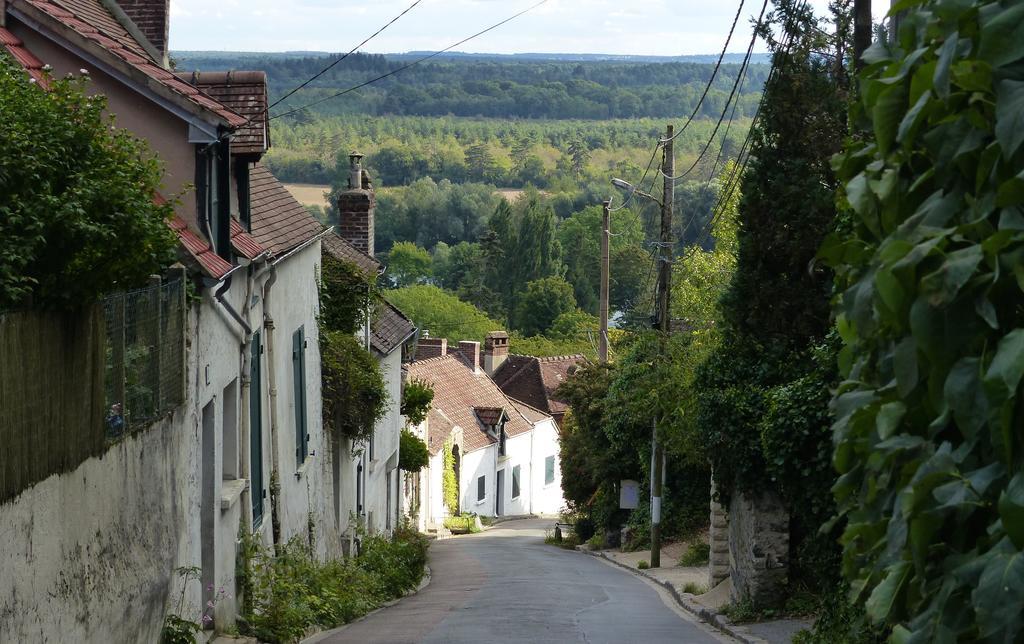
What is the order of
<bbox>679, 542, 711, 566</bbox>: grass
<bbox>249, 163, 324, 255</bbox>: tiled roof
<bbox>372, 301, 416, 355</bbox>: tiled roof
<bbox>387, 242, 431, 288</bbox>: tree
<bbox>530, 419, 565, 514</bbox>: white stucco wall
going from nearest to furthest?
<bbox>249, 163, 324, 255</bbox>: tiled roof → <bbox>679, 542, 711, 566</bbox>: grass → <bbox>372, 301, 416, 355</bbox>: tiled roof → <bbox>530, 419, 565, 514</bbox>: white stucco wall → <bbox>387, 242, 431, 288</bbox>: tree

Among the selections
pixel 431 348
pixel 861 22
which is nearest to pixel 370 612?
pixel 861 22

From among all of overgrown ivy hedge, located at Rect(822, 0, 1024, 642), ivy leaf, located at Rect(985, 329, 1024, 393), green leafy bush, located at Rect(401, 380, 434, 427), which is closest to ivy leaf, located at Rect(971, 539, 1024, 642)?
overgrown ivy hedge, located at Rect(822, 0, 1024, 642)

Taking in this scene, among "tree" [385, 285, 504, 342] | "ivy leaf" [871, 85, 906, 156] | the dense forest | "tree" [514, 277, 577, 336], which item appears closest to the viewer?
"ivy leaf" [871, 85, 906, 156]

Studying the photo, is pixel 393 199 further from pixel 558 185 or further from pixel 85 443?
pixel 85 443

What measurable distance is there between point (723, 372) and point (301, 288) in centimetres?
566

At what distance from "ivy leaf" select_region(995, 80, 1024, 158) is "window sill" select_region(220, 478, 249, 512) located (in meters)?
9.61

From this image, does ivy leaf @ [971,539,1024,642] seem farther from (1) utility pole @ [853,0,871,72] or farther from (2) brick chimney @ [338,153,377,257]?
(2) brick chimney @ [338,153,377,257]

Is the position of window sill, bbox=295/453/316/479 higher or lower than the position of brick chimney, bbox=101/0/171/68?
lower

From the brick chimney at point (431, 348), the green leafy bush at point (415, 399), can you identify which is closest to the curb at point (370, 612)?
the green leafy bush at point (415, 399)

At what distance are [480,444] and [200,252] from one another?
37917mm

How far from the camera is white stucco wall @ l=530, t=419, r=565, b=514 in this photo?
55.3 m

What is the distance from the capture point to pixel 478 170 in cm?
19038

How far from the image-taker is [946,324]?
9.37 feet

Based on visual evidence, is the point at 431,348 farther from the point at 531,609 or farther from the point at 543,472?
the point at 531,609
